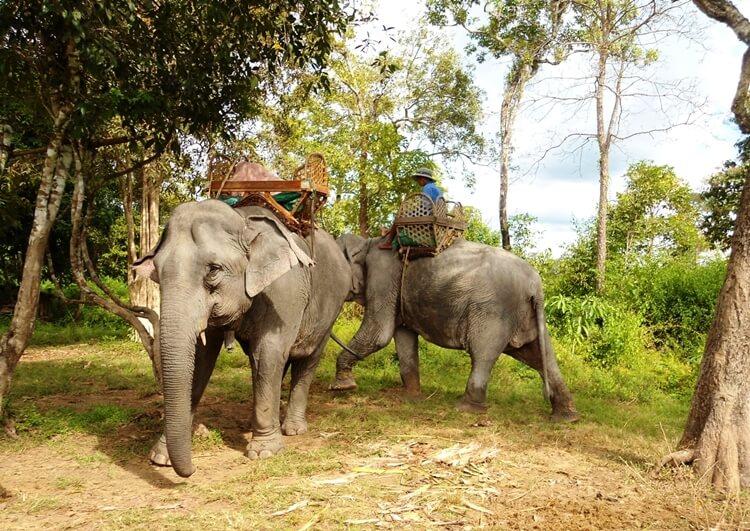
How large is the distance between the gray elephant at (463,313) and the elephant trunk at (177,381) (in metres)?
3.81

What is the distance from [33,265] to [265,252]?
2.18 m

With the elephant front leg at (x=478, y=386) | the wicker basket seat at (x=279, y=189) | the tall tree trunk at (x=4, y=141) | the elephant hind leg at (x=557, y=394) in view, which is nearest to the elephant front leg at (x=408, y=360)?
the elephant front leg at (x=478, y=386)

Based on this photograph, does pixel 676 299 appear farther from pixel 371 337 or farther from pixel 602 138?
pixel 371 337

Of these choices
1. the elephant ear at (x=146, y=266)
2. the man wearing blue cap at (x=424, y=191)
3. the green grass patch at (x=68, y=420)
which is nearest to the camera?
the elephant ear at (x=146, y=266)

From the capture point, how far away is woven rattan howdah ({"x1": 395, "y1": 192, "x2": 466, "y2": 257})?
7.55 meters

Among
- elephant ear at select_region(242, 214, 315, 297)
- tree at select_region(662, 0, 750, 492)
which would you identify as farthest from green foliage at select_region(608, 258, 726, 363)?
elephant ear at select_region(242, 214, 315, 297)

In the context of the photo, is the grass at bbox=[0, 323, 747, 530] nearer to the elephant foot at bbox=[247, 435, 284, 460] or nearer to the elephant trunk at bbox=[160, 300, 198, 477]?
the elephant foot at bbox=[247, 435, 284, 460]

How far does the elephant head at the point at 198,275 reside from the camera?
426 cm

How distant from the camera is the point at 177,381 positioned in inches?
167

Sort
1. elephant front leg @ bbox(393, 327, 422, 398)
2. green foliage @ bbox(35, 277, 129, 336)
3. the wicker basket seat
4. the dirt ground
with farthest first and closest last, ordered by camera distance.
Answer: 1. green foliage @ bbox(35, 277, 129, 336)
2. elephant front leg @ bbox(393, 327, 422, 398)
3. the wicker basket seat
4. the dirt ground

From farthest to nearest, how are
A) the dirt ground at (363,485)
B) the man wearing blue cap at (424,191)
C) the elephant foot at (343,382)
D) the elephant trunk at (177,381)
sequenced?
the elephant foot at (343,382) → the man wearing blue cap at (424,191) → the elephant trunk at (177,381) → the dirt ground at (363,485)

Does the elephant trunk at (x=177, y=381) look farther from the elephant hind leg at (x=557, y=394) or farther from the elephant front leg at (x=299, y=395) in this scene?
the elephant hind leg at (x=557, y=394)

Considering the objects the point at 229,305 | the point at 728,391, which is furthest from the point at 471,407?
the point at 229,305

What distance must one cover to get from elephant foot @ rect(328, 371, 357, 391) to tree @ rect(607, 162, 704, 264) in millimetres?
11240
